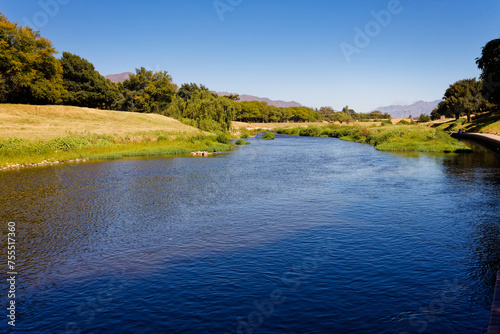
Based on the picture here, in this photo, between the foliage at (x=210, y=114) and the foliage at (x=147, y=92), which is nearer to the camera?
the foliage at (x=210, y=114)

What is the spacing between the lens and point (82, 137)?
190 feet

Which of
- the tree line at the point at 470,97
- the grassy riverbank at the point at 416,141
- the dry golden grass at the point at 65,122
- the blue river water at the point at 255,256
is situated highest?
the tree line at the point at 470,97

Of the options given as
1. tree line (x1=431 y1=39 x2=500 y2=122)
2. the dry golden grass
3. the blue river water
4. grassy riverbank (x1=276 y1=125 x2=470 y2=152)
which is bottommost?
the blue river water

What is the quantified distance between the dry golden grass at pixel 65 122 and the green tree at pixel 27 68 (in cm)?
425

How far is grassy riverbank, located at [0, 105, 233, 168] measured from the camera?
4809 centimetres

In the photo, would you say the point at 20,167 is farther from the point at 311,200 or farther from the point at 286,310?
the point at 286,310

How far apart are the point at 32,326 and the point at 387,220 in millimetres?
17115

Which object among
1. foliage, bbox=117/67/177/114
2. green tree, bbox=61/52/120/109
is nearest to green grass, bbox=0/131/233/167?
green tree, bbox=61/52/120/109
